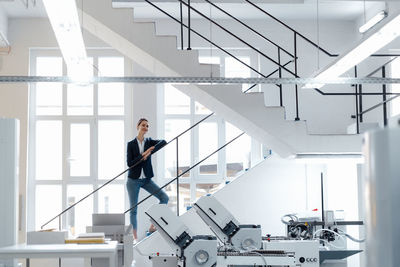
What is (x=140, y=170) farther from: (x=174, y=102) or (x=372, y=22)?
(x=372, y=22)

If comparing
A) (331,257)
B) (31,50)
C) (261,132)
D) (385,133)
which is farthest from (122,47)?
(385,133)

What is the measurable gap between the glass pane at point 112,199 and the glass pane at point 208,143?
132 cm

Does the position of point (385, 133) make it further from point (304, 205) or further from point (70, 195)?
point (70, 195)

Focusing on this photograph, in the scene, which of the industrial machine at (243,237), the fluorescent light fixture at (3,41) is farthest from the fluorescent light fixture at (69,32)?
the fluorescent light fixture at (3,41)

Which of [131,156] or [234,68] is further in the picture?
[234,68]

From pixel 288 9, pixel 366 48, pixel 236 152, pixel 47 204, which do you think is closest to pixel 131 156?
pixel 47 204

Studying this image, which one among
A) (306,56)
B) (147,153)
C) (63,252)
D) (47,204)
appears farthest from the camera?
(306,56)

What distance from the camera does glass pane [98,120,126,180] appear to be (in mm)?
9727

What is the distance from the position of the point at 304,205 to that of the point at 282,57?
234 cm

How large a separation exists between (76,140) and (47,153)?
1.58 feet

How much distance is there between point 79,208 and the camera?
965 cm

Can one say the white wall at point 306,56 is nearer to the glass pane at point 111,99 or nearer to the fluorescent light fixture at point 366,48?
the glass pane at point 111,99

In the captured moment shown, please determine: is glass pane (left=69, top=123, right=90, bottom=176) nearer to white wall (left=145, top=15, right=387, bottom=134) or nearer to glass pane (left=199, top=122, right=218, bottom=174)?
glass pane (left=199, top=122, right=218, bottom=174)

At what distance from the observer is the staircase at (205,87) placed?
7406 millimetres
